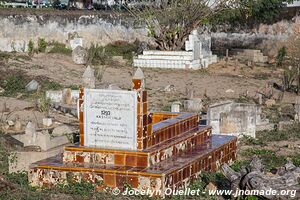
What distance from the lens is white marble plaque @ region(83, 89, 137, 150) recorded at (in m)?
12.4

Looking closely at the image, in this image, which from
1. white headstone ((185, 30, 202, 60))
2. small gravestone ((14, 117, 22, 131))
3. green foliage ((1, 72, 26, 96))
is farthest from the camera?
white headstone ((185, 30, 202, 60))

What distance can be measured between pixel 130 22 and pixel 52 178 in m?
23.0

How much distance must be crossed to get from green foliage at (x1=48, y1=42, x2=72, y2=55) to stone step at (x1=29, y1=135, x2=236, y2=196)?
17.9 metres

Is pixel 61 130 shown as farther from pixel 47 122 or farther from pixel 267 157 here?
pixel 267 157

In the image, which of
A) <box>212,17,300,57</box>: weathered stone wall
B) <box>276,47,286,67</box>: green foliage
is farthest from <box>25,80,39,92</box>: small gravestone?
<box>212,17,300,57</box>: weathered stone wall

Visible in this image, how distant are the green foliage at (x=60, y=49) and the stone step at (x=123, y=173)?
58.7 feet

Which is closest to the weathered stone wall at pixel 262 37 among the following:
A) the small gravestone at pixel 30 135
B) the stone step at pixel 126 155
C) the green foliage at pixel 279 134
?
the green foliage at pixel 279 134

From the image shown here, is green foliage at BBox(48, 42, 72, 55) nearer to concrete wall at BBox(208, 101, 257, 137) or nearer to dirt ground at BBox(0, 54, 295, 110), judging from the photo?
dirt ground at BBox(0, 54, 295, 110)

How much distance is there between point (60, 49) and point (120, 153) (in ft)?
62.9

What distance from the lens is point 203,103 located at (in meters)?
21.7

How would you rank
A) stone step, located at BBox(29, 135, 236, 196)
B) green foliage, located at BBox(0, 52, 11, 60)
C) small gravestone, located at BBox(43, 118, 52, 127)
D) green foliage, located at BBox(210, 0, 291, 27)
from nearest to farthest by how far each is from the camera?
stone step, located at BBox(29, 135, 236, 196) → small gravestone, located at BBox(43, 118, 52, 127) → green foliage, located at BBox(0, 52, 11, 60) → green foliage, located at BBox(210, 0, 291, 27)

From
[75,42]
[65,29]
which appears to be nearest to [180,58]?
[75,42]

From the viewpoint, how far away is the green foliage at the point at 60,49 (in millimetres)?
30516

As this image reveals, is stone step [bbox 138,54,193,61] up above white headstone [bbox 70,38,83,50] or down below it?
below
